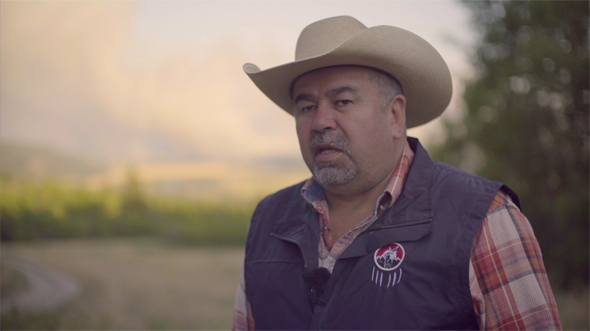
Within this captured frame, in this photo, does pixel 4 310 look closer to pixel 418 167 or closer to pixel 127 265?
pixel 127 265

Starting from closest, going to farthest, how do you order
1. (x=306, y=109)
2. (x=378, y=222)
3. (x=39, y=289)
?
(x=378, y=222), (x=306, y=109), (x=39, y=289)

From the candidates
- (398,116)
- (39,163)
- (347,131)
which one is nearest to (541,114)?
(398,116)

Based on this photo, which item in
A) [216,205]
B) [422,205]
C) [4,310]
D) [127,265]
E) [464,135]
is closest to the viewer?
[422,205]

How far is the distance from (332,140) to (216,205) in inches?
98.1

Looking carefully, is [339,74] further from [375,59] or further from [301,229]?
[301,229]

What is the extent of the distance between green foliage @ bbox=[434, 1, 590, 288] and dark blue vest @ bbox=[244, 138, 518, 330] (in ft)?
10.1

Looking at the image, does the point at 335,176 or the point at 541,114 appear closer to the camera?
the point at 335,176

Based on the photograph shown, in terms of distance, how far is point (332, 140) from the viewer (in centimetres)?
164

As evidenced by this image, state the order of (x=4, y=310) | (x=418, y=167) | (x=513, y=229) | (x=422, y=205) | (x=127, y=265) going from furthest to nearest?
1. (x=127, y=265)
2. (x=4, y=310)
3. (x=418, y=167)
4. (x=422, y=205)
5. (x=513, y=229)

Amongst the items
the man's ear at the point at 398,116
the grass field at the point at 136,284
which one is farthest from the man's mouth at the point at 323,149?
the grass field at the point at 136,284

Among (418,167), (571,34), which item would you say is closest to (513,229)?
(418,167)

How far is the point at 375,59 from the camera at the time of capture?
1.67m

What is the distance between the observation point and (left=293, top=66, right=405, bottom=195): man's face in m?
1.64

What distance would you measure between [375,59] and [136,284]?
104 inches
